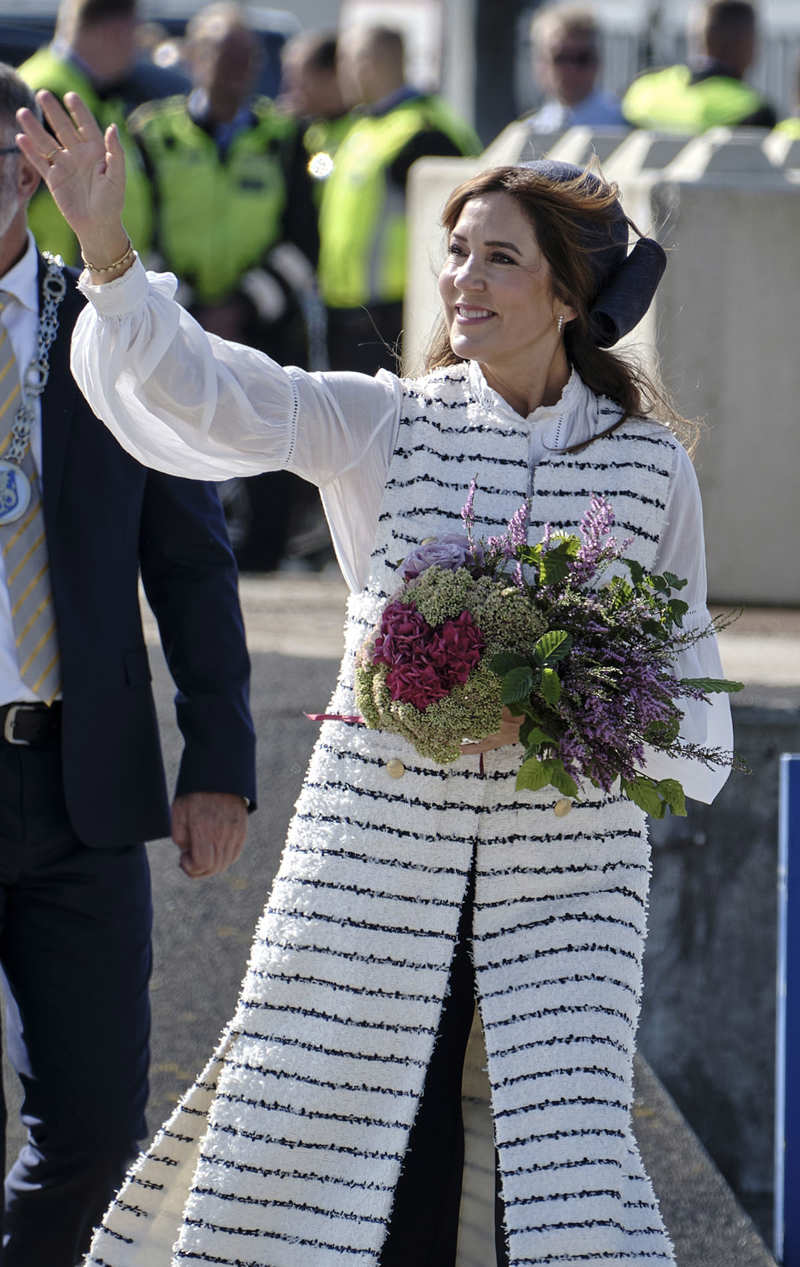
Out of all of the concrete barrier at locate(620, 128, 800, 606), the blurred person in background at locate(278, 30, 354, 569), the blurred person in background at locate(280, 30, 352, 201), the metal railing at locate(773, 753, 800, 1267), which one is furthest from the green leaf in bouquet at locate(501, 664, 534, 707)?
the blurred person in background at locate(280, 30, 352, 201)

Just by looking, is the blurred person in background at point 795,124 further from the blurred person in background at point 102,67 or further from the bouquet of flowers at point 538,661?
the bouquet of flowers at point 538,661

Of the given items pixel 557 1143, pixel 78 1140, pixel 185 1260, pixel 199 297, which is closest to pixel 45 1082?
pixel 78 1140

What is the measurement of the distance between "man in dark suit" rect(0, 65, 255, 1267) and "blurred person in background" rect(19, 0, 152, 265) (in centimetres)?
506

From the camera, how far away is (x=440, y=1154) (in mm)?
3459

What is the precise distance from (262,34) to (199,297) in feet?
18.4

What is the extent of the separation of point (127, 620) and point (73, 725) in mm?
235

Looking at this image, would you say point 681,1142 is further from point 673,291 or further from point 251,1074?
point 673,291

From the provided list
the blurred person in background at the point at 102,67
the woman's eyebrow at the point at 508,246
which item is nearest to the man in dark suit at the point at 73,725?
the woman's eyebrow at the point at 508,246

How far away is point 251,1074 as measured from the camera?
10.8 feet

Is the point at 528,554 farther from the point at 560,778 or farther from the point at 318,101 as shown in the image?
the point at 318,101

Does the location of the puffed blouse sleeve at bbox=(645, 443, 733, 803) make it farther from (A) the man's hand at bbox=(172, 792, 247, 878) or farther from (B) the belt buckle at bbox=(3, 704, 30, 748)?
(B) the belt buckle at bbox=(3, 704, 30, 748)

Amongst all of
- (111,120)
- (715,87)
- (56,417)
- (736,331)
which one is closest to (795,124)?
(715,87)

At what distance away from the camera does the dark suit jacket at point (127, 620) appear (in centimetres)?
372

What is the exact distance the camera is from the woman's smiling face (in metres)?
3.42
